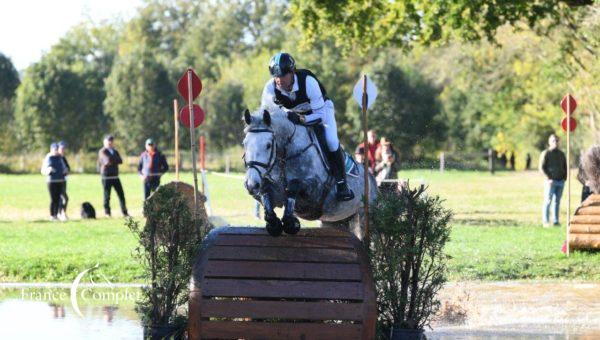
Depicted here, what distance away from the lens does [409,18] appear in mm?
28031

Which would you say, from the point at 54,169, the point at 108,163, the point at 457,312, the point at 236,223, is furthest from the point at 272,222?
the point at 108,163

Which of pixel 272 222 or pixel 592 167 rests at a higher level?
pixel 592 167

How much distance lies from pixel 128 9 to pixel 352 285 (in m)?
122

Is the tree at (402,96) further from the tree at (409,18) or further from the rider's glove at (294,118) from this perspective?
the rider's glove at (294,118)

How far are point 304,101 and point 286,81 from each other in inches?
15.0

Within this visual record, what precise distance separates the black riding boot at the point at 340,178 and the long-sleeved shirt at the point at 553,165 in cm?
1553

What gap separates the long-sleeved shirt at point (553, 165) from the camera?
25500 millimetres

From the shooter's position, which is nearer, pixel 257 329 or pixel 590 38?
pixel 257 329

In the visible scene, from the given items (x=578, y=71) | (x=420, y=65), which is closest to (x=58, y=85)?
(x=420, y=65)

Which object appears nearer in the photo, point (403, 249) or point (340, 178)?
point (403, 249)

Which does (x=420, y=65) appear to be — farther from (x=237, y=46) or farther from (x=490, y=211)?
(x=490, y=211)

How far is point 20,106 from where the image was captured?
90188 mm

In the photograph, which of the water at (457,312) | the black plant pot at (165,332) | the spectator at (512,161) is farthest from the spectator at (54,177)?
the spectator at (512,161)

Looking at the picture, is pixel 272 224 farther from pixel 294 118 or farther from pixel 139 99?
pixel 139 99
